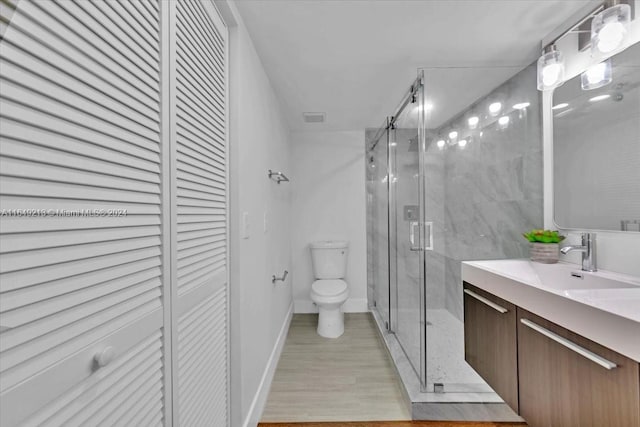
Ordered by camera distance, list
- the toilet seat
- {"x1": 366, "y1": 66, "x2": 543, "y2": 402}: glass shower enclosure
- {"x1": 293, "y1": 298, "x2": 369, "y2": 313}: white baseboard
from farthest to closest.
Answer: {"x1": 293, "y1": 298, "x2": 369, "y2": 313}: white baseboard, the toilet seat, {"x1": 366, "y1": 66, "x2": 543, "y2": 402}: glass shower enclosure

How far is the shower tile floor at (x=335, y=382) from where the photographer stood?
1788 mm

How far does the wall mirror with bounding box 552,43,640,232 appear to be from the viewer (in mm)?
1325

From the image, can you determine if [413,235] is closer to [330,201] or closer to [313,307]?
[330,201]

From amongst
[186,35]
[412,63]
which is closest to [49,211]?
[186,35]

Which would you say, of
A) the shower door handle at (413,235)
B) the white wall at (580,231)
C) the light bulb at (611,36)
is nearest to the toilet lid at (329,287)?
the shower door handle at (413,235)

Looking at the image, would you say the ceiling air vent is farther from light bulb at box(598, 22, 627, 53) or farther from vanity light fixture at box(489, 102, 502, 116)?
light bulb at box(598, 22, 627, 53)

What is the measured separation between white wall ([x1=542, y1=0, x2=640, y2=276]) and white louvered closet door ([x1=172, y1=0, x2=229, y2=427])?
6.07 feet

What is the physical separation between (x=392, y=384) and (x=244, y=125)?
194 cm

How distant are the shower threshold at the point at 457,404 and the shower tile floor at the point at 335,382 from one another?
92mm

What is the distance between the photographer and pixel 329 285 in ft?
9.62

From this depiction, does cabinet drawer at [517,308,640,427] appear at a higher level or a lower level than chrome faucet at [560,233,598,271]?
lower

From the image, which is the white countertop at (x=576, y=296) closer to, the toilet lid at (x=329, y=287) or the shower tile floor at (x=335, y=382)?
the shower tile floor at (x=335, y=382)

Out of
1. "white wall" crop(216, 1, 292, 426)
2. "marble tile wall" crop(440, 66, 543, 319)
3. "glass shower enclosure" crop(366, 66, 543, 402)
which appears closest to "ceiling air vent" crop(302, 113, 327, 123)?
"white wall" crop(216, 1, 292, 426)

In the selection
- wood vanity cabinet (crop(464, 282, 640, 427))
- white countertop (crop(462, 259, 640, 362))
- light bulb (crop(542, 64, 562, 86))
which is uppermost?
light bulb (crop(542, 64, 562, 86))
